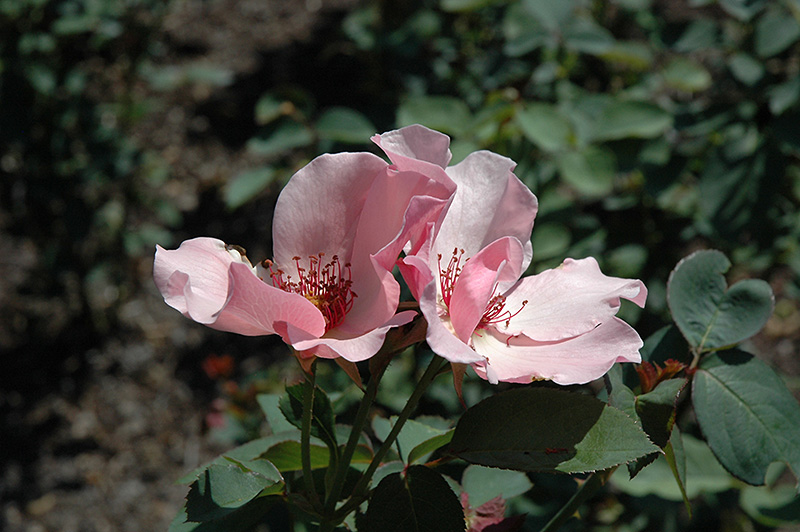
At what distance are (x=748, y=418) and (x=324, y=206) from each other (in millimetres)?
573

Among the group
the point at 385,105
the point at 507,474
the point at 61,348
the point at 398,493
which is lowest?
the point at 61,348

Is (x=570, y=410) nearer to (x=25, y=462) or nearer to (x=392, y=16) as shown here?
(x=392, y=16)

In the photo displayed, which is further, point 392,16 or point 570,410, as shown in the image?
point 392,16

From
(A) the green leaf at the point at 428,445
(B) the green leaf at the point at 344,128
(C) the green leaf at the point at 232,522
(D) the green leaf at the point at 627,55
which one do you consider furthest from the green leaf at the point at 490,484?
(D) the green leaf at the point at 627,55

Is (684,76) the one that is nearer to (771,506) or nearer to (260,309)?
(771,506)

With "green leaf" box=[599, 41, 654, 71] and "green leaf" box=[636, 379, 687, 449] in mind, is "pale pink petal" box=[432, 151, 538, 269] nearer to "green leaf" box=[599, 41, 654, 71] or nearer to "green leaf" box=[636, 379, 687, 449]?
"green leaf" box=[636, 379, 687, 449]

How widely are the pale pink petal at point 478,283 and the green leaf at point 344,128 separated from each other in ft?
2.81

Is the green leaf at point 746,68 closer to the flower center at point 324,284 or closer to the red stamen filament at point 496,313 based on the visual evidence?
the red stamen filament at point 496,313

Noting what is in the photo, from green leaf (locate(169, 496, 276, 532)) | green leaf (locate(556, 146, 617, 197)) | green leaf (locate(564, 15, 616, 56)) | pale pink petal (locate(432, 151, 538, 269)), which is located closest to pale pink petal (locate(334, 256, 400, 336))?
pale pink petal (locate(432, 151, 538, 269))

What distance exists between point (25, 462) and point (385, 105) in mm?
2042

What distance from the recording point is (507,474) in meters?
1.05

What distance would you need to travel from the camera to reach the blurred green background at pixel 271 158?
1.60 m

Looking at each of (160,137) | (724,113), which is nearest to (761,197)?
(724,113)

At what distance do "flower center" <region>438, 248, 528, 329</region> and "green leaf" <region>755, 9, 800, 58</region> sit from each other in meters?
1.16
